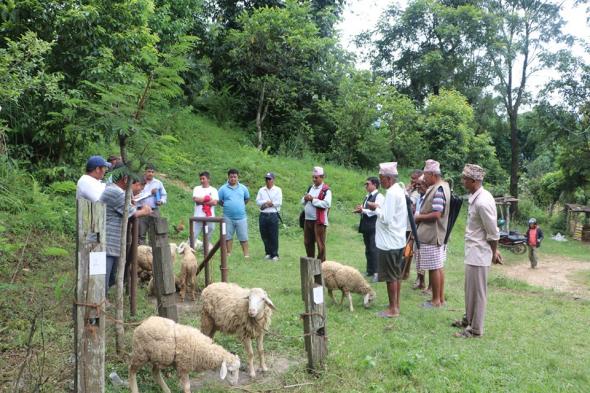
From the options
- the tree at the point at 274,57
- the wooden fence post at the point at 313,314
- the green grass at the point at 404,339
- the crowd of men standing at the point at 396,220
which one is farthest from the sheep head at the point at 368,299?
the tree at the point at 274,57

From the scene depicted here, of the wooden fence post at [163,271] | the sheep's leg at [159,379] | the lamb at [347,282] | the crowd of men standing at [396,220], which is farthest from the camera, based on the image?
the lamb at [347,282]

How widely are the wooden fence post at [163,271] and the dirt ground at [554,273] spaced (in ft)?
27.2

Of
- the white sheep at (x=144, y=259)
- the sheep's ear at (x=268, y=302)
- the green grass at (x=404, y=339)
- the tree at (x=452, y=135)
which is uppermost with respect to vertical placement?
the tree at (x=452, y=135)

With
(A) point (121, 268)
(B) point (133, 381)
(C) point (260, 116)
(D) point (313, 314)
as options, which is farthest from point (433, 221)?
(C) point (260, 116)

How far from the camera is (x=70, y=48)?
10.1 meters

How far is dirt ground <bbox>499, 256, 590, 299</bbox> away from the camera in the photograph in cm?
1118

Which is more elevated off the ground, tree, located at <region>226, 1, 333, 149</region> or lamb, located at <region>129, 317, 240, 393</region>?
tree, located at <region>226, 1, 333, 149</region>

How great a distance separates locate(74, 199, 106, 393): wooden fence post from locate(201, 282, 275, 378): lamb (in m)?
1.40

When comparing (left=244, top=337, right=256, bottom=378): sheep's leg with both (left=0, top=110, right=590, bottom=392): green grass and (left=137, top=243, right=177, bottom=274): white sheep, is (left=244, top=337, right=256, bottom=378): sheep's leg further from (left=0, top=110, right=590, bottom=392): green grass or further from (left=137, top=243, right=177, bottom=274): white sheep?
(left=137, top=243, right=177, bottom=274): white sheep

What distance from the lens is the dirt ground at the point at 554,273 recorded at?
11.2m

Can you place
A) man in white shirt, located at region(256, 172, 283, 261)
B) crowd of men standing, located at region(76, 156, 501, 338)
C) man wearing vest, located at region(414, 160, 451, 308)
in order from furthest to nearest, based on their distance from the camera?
man in white shirt, located at region(256, 172, 283, 261) < man wearing vest, located at region(414, 160, 451, 308) < crowd of men standing, located at region(76, 156, 501, 338)

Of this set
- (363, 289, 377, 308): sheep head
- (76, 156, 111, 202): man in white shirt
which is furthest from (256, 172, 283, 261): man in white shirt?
(76, 156, 111, 202): man in white shirt

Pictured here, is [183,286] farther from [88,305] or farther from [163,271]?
[88,305]

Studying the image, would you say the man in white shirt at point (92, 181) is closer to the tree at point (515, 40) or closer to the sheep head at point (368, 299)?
the sheep head at point (368, 299)
